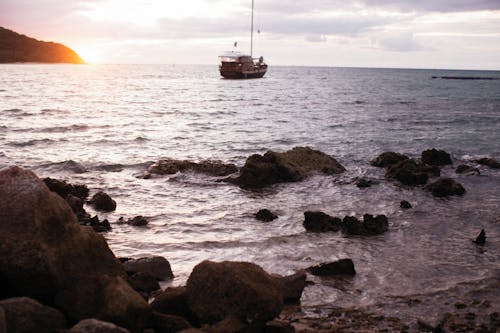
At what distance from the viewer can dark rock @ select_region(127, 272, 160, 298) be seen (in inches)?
363

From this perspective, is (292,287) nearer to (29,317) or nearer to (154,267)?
(154,267)

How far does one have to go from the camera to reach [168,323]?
700 cm

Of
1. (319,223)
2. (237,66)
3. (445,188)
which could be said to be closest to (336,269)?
(319,223)

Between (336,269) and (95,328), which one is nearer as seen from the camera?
(95,328)

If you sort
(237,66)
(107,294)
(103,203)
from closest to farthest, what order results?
(107,294), (103,203), (237,66)

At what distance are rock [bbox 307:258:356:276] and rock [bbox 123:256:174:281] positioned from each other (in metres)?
3.09

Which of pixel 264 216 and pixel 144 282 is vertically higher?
pixel 144 282

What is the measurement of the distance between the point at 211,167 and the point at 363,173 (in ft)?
22.8

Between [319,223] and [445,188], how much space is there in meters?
7.11

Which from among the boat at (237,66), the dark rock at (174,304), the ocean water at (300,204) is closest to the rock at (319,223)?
the ocean water at (300,204)

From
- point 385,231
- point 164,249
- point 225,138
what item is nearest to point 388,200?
point 385,231

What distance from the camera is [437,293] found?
9992 millimetres

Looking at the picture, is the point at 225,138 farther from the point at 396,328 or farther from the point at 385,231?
the point at 396,328

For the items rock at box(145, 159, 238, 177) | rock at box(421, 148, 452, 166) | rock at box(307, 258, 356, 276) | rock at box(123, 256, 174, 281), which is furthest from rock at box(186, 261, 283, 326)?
rock at box(421, 148, 452, 166)
